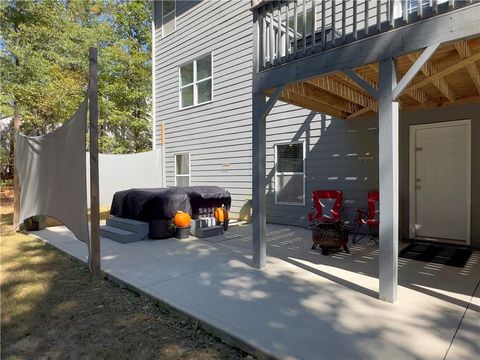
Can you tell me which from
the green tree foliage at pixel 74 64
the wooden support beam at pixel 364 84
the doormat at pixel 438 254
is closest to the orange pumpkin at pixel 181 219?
the doormat at pixel 438 254

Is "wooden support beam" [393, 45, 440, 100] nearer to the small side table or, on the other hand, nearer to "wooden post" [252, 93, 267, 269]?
"wooden post" [252, 93, 267, 269]

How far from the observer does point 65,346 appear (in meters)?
2.33

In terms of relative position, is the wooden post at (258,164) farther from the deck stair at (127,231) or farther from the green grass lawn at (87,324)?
the deck stair at (127,231)

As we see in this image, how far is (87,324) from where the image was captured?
2656 mm

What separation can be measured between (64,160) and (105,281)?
2018mm

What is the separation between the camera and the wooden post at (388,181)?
9.16ft

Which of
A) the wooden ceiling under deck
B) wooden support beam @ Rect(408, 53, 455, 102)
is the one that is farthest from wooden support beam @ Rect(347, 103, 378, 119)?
wooden support beam @ Rect(408, 53, 455, 102)

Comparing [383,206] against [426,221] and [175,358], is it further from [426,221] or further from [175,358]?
[426,221]

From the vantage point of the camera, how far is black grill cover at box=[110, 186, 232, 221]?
18.7ft

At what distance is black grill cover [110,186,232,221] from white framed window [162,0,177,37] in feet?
19.5

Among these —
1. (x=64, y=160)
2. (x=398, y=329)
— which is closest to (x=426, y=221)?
(x=398, y=329)

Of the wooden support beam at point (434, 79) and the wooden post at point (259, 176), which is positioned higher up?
the wooden support beam at point (434, 79)

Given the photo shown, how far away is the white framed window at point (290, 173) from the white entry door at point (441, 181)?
2091 mm

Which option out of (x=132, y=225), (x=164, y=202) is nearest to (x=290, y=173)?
(x=164, y=202)
